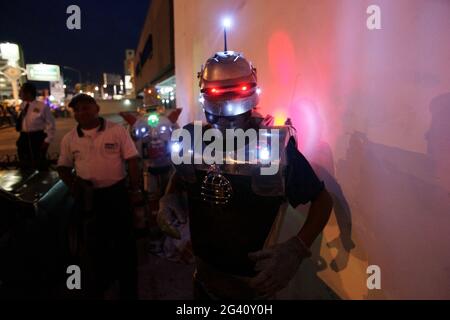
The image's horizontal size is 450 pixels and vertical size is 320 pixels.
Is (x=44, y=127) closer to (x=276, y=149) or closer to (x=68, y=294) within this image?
(x=68, y=294)

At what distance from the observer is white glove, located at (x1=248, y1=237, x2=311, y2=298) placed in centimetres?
143

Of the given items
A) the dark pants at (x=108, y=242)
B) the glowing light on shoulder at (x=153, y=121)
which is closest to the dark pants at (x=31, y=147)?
the glowing light on shoulder at (x=153, y=121)

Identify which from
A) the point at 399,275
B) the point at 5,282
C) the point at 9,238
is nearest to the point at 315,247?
the point at 399,275

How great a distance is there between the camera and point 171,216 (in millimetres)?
1963

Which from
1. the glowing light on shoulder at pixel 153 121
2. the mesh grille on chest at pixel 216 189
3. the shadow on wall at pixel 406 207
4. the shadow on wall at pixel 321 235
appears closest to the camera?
the shadow on wall at pixel 406 207

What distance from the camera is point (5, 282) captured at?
9.75 feet

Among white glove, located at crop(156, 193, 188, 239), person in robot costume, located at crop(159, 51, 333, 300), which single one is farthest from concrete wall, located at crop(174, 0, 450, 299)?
white glove, located at crop(156, 193, 188, 239)

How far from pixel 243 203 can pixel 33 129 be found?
544 centimetres

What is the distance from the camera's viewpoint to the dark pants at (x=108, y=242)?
9.29ft

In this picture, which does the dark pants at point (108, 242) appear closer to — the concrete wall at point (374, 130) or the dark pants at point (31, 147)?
the concrete wall at point (374, 130)

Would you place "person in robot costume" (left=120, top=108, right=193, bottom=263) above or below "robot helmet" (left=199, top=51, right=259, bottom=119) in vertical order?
below

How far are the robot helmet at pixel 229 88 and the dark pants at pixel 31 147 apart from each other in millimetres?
5025

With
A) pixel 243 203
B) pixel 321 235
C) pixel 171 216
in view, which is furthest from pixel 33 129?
pixel 321 235

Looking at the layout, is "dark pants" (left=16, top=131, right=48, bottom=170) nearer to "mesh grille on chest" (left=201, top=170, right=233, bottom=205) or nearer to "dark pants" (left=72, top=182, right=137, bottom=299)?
"dark pants" (left=72, top=182, right=137, bottom=299)
